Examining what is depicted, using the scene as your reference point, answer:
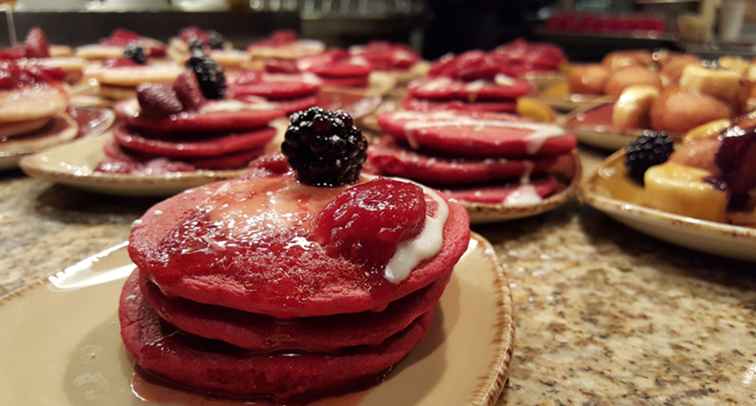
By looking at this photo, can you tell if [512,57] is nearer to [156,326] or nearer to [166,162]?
[166,162]

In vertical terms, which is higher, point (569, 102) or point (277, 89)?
point (277, 89)

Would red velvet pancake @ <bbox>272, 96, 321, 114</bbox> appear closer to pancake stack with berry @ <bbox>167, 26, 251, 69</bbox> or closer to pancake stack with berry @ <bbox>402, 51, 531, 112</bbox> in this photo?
pancake stack with berry @ <bbox>402, 51, 531, 112</bbox>

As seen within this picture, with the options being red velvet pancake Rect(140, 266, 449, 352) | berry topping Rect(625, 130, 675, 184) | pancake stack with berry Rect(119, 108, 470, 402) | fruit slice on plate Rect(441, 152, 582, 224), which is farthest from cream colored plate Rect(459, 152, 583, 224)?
red velvet pancake Rect(140, 266, 449, 352)

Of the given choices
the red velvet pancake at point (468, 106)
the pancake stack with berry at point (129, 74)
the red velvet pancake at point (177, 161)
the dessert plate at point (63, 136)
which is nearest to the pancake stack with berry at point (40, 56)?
the pancake stack with berry at point (129, 74)

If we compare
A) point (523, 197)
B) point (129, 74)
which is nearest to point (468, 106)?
point (523, 197)

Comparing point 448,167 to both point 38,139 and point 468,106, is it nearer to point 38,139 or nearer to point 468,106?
point 468,106

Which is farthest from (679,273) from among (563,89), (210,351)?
(563,89)

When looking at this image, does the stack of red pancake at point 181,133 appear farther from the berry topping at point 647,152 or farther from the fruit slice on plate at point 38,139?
the berry topping at point 647,152
